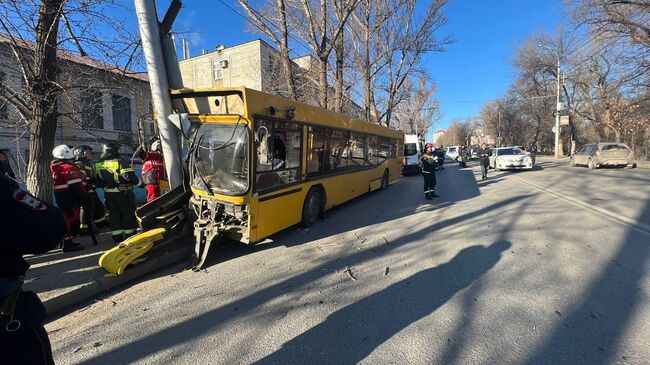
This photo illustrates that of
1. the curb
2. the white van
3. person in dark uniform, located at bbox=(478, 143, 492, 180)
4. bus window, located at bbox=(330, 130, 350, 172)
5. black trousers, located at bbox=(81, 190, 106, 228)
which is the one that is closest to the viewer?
the curb

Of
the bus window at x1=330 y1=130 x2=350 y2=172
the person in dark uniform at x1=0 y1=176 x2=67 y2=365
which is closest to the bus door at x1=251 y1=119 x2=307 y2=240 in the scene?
the bus window at x1=330 y1=130 x2=350 y2=172

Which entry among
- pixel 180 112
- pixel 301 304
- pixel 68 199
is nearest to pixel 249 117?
pixel 180 112

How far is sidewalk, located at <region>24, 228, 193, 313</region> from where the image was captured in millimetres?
4047

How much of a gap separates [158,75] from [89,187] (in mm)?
2587

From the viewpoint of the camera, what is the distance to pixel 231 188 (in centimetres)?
548

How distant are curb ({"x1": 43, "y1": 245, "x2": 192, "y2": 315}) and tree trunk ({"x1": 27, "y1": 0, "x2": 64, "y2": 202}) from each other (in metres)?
2.65

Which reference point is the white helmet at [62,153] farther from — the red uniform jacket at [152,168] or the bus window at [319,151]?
the bus window at [319,151]

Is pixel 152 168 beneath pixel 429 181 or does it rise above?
above

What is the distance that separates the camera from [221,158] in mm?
5570

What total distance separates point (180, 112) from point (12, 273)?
4.82 m

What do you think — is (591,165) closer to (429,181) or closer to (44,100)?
(429,181)

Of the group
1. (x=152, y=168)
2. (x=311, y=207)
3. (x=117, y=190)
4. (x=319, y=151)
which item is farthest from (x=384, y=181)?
(x=117, y=190)

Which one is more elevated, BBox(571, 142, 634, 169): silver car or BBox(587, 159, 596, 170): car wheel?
BBox(571, 142, 634, 169): silver car

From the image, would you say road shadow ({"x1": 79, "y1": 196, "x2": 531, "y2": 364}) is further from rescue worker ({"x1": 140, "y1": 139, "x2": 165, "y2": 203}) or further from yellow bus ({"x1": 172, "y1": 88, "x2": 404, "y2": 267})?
rescue worker ({"x1": 140, "y1": 139, "x2": 165, "y2": 203})
